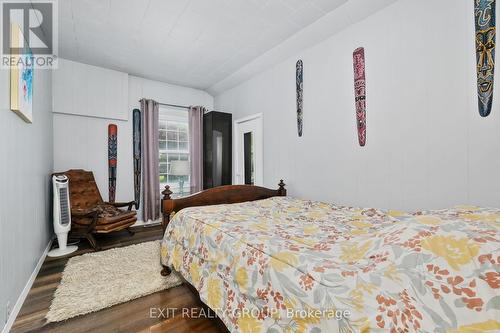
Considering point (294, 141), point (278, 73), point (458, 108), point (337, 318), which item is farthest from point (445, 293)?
point (278, 73)

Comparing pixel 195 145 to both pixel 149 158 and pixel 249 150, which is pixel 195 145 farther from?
pixel 249 150

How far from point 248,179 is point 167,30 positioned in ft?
7.84

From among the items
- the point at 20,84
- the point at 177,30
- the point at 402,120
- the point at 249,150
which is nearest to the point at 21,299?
the point at 20,84

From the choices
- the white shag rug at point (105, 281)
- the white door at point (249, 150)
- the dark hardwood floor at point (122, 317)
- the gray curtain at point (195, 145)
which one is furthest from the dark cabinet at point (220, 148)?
the dark hardwood floor at point (122, 317)

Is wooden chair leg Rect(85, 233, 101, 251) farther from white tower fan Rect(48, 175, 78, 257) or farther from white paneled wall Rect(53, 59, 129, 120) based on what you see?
white paneled wall Rect(53, 59, 129, 120)

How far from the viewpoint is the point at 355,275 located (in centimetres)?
82

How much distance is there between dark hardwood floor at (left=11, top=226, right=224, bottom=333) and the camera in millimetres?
1504

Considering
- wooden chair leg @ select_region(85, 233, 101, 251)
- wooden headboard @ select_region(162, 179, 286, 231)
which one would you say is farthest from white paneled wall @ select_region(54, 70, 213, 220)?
wooden headboard @ select_region(162, 179, 286, 231)

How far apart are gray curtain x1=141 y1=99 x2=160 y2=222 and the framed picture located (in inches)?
81.1

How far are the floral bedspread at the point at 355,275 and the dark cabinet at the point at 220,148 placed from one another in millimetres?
2592

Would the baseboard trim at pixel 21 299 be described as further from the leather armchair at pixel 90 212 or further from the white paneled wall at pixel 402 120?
the white paneled wall at pixel 402 120

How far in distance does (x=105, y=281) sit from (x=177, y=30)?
9.13 feet

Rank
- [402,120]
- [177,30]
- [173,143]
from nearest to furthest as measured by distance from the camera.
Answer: [402,120] → [177,30] → [173,143]

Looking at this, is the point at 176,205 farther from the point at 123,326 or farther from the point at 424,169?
the point at 424,169
